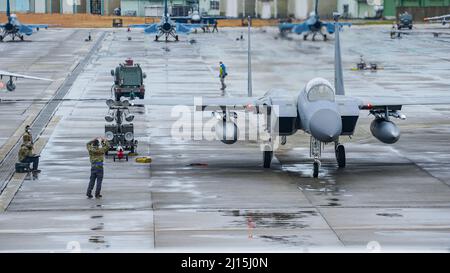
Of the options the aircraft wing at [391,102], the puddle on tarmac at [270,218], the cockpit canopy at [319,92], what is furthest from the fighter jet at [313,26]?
the puddle on tarmac at [270,218]

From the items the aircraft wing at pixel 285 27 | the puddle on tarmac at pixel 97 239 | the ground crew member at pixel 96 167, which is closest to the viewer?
the puddle on tarmac at pixel 97 239

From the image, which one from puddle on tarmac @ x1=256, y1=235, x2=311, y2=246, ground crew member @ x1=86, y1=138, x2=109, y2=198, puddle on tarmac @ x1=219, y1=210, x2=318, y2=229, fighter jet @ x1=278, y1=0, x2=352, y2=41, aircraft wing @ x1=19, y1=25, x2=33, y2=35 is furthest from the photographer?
aircraft wing @ x1=19, y1=25, x2=33, y2=35

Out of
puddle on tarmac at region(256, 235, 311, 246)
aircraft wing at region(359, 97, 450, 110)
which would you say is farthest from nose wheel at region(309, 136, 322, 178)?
puddle on tarmac at region(256, 235, 311, 246)

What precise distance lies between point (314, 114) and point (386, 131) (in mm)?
3830

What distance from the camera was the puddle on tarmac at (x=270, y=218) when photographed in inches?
782

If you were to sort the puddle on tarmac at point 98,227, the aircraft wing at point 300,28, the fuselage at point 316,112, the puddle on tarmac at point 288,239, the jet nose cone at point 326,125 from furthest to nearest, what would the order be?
the aircraft wing at point 300,28 < the fuselage at point 316,112 < the jet nose cone at point 326,125 < the puddle on tarmac at point 98,227 < the puddle on tarmac at point 288,239

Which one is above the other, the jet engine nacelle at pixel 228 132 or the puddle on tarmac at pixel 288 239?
the jet engine nacelle at pixel 228 132

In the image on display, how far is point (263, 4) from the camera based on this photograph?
68438 mm

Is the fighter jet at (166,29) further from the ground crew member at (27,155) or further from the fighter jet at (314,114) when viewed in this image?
the ground crew member at (27,155)

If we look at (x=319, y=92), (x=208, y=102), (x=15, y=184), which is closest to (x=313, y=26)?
(x=208, y=102)

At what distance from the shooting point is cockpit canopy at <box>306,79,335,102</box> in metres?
26.6

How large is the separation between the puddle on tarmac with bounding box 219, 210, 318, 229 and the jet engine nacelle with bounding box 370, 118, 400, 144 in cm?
778

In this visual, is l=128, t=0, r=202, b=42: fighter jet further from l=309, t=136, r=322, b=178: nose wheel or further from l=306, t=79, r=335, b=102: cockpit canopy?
l=309, t=136, r=322, b=178: nose wheel

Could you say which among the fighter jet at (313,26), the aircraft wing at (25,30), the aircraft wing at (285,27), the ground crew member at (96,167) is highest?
the aircraft wing at (285,27)
